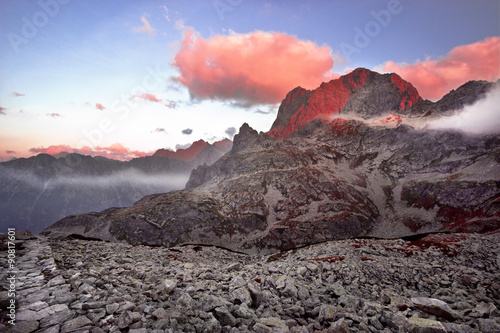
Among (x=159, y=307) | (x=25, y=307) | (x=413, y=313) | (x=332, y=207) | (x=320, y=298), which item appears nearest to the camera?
(x=25, y=307)

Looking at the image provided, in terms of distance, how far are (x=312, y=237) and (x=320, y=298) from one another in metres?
149

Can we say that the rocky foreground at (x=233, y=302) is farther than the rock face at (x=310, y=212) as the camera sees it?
No

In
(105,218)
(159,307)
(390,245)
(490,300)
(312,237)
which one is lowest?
(312,237)

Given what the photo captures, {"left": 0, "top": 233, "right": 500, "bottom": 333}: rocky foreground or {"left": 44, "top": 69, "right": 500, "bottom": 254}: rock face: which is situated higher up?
{"left": 0, "top": 233, "right": 500, "bottom": 333}: rocky foreground

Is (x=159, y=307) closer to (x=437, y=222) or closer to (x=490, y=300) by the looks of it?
(x=490, y=300)

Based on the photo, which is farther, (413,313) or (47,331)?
(413,313)

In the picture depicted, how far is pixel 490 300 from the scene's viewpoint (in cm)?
1404

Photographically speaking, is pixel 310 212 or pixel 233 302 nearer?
pixel 233 302

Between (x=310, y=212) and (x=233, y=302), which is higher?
(x=233, y=302)

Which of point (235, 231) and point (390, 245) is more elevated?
point (390, 245)

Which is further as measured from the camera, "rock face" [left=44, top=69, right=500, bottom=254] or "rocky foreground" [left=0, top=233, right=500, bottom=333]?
"rock face" [left=44, top=69, right=500, bottom=254]

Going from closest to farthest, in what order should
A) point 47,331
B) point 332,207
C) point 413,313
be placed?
point 47,331, point 413,313, point 332,207

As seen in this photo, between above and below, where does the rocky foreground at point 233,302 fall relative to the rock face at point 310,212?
above

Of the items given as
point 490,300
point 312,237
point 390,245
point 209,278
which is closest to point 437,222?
point 312,237
